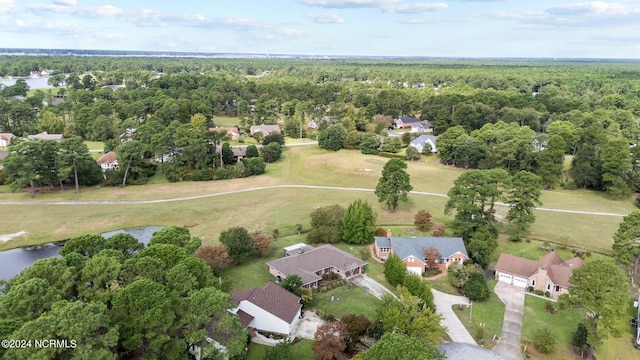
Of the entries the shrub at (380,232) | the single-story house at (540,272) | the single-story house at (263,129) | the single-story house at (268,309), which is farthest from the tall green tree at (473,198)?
the single-story house at (263,129)

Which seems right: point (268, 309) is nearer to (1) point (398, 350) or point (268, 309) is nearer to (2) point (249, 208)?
(1) point (398, 350)

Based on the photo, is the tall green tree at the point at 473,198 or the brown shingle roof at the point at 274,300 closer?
the brown shingle roof at the point at 274,300

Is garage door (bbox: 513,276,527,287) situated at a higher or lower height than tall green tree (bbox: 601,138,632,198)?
lower

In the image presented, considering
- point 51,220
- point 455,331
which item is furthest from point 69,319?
point 51,220

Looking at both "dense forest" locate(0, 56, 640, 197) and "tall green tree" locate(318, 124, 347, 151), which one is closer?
"dense forest" locate(0, 56, 640, 197)

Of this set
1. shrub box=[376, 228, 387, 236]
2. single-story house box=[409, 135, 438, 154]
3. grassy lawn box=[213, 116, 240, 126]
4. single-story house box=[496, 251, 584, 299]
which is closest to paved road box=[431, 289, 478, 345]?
single-story house box=[496, 251, 584, 299]

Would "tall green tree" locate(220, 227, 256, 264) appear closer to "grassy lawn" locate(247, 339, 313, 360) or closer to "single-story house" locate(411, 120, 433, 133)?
"grassy lawn" locate(247, 339, 313, 360)

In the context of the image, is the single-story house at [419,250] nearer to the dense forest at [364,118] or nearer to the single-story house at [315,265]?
the single-story house at [315,265]
